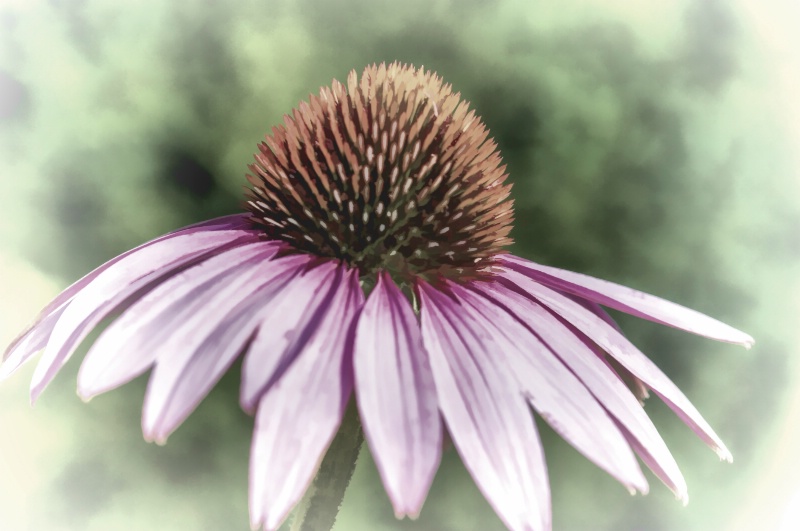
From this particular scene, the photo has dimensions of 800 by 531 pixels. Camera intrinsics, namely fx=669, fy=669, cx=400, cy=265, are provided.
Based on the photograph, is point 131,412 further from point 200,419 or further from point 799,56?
point 799,56

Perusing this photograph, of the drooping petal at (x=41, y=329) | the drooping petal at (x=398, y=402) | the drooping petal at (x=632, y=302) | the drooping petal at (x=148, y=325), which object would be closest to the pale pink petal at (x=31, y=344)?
the drooping petal at (x=41, y=329)

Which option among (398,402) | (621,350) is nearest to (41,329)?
(398,402)

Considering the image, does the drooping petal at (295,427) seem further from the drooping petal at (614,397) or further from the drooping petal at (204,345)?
the drooping petal at (614,397)

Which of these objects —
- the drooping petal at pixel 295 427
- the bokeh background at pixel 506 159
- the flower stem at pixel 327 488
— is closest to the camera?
the drooping petal at pixel 295 427

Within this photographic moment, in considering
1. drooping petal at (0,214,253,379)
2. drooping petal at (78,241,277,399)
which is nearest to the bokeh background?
drooping petal at (0,214,253,379)

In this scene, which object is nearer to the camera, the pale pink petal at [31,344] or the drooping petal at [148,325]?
the drooping petal at [148,325]

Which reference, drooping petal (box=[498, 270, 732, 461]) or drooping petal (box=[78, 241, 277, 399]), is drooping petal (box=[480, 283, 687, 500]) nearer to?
drooping petal (box=[498, 270, 732, 461])
